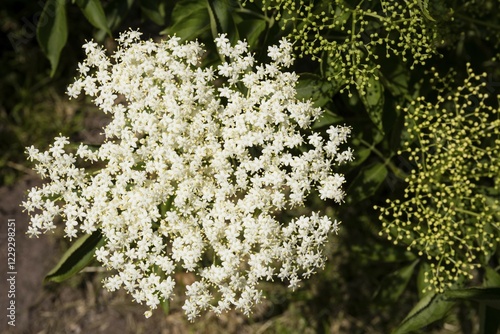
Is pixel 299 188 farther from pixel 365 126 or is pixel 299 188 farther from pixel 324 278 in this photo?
pixel 324 278

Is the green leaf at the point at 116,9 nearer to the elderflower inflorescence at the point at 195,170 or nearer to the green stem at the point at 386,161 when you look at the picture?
the elderflower inflorescence at the point at 195,170

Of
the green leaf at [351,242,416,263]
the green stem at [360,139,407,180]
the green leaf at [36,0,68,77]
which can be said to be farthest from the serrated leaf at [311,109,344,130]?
the green leaf at [36,0,68,77]

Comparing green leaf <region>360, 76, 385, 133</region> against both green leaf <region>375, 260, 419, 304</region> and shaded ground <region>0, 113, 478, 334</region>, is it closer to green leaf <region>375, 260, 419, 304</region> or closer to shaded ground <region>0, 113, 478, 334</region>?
green leaf <region>375, 260, 419, 304</region>

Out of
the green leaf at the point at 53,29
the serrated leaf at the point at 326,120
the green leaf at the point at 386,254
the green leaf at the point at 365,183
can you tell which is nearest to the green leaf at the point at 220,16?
the serrated leaf at the point at 326,120

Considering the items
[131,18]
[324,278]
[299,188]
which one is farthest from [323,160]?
[131,18]

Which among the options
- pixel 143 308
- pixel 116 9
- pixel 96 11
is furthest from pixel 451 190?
pixel 143 308

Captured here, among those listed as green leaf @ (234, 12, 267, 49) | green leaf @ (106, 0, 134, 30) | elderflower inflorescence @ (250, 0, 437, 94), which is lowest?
elderflower inflorescence @ (250, 0, 437, 94)

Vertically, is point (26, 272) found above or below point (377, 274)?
above
